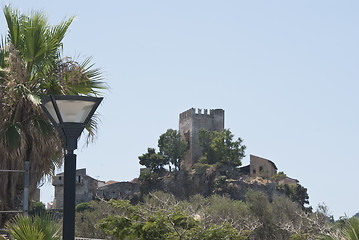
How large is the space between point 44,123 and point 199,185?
74.7 m

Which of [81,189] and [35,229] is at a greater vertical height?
[81,189]

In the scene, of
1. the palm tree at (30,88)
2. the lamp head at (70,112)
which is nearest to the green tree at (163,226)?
the palm tree at (30,88)

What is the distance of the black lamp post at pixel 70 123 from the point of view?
685cm

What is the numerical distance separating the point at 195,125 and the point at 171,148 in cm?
1390

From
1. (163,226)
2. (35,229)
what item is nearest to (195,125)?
(163,226)

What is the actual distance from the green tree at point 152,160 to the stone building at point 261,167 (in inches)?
623

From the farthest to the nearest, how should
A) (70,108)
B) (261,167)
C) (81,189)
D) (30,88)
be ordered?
1. (261,167)
2. (81,189)
3. (30,88)
4. (70,108)

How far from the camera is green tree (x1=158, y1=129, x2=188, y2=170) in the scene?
88.8m

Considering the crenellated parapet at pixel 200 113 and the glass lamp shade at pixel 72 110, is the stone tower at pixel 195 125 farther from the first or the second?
the glass lamp shade at pixel 72 110

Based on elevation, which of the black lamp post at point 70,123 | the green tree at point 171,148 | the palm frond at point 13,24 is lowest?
the black lamp post at point 70,123

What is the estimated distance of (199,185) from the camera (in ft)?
282

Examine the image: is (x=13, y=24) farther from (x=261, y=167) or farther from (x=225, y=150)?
(x=261, y=167)

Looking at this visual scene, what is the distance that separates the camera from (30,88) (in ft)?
40.9

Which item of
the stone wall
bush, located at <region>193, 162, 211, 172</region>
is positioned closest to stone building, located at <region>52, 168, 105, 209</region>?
the stone wall
